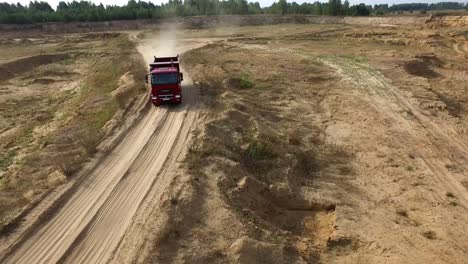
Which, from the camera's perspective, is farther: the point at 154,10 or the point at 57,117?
the point at 154,10

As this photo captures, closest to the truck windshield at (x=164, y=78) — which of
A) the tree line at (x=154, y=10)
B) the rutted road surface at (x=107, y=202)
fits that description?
the rutted road surface at (x=107, y=202)

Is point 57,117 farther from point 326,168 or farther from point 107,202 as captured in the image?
point 326,168

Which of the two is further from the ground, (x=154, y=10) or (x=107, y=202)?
(x=154, y=10)

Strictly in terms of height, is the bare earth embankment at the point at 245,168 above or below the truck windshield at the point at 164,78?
below

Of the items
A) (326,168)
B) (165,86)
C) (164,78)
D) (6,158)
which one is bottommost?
(326,168)

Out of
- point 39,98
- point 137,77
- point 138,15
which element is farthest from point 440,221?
point 138,15

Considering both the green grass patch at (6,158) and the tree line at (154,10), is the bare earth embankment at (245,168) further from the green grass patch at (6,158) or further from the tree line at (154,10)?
the tree line at (154,10)

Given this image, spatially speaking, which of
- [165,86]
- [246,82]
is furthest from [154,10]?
[165,86]
